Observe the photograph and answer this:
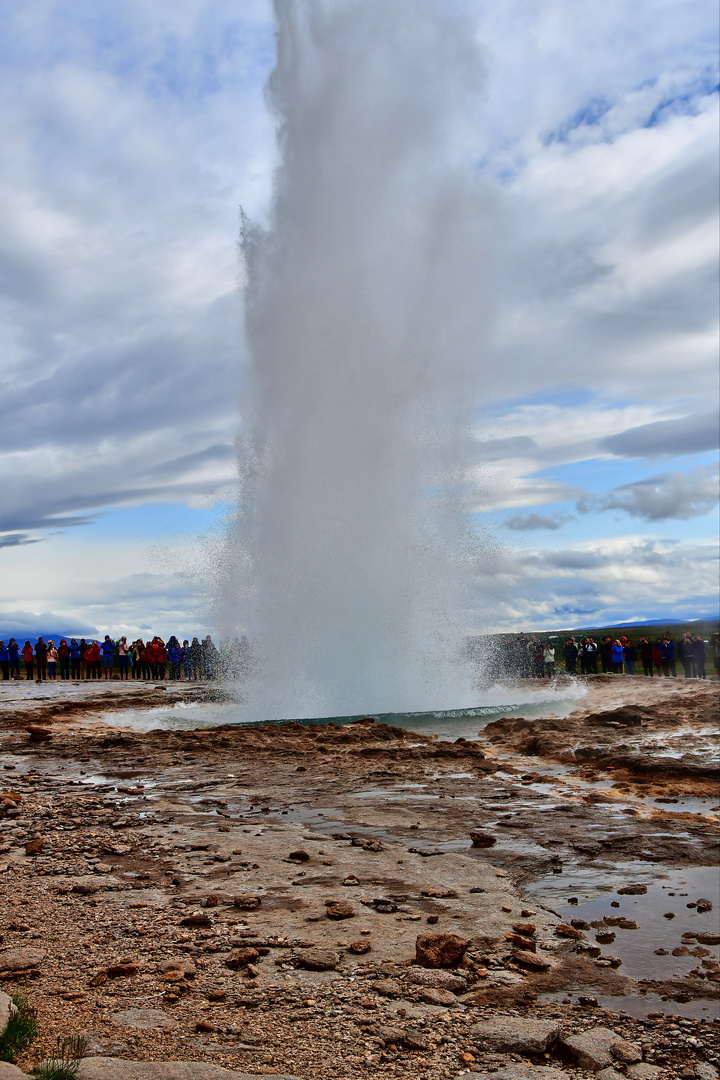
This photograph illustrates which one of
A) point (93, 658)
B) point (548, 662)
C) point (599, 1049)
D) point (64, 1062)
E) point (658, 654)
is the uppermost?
point (93, 658)

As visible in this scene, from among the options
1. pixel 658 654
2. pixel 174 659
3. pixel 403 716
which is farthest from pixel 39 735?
pixel 658 654

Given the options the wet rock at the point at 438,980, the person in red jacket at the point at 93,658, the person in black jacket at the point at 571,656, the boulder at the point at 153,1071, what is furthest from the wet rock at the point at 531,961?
the person in red jacket at the point at 93,658

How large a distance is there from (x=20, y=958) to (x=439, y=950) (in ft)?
7.62

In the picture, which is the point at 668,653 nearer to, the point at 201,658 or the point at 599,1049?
the point at 201,658

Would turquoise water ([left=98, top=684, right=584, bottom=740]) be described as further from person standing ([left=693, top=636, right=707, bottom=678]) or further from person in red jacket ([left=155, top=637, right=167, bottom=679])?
person in red jacket ([left=155, top=637, right=167, bottom=679])

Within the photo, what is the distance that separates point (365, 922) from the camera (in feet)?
16.9

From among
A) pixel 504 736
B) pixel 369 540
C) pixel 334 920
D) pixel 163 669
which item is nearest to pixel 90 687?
pixel 163 669

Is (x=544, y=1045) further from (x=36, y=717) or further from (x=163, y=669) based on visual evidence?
(x=163, y=669)

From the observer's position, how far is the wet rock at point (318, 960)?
14.5ft

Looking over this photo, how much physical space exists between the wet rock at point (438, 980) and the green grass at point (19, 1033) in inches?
72.3

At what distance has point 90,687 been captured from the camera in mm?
28875

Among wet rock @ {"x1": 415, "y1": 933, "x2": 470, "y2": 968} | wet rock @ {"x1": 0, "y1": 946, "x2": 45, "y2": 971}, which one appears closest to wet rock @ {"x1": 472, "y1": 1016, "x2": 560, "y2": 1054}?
wet rock @ {"x1": 415, "y1": 933, "x2": 470, "y2": 968}

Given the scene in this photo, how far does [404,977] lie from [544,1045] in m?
0.86

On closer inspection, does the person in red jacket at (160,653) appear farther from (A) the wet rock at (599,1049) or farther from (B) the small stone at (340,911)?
(A) the wet rock at (599,1049)
